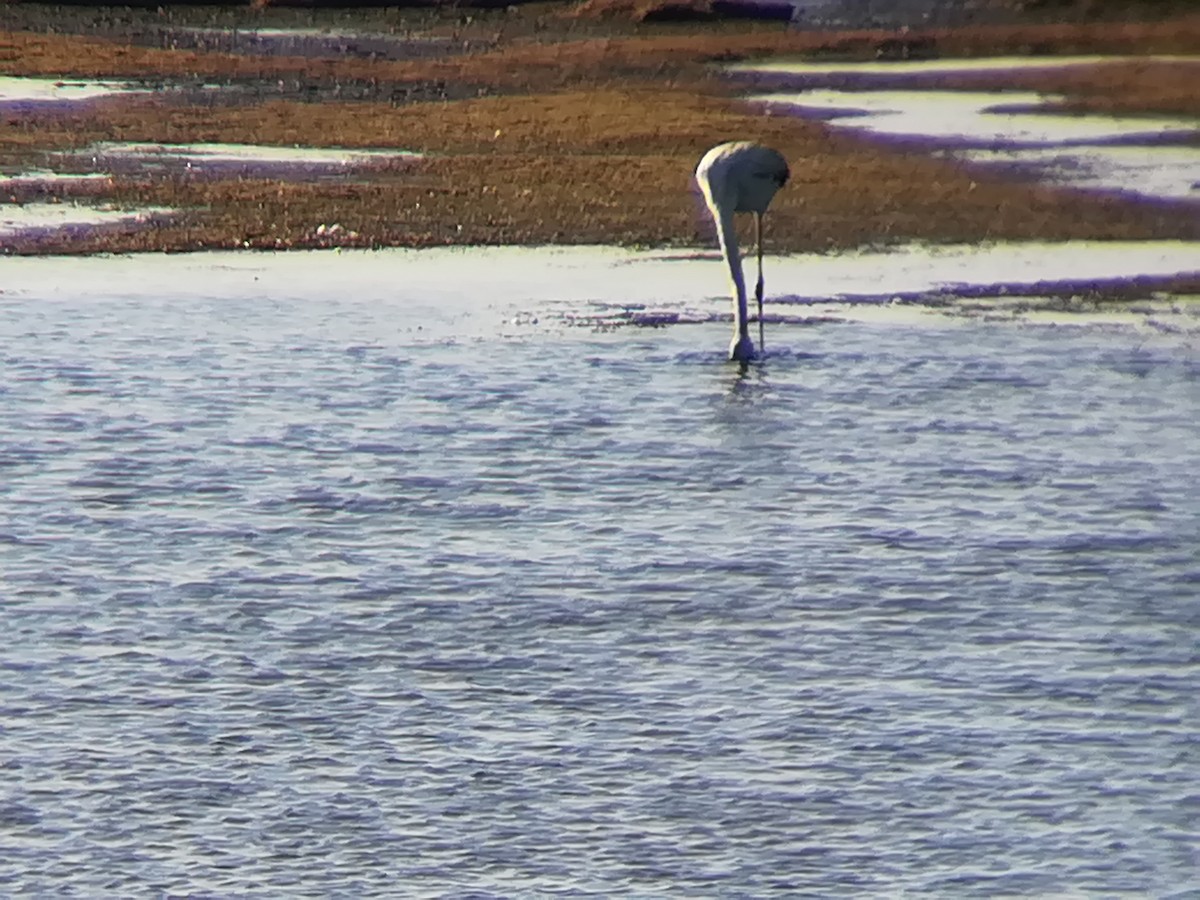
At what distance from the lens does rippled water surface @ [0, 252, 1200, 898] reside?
6004mm

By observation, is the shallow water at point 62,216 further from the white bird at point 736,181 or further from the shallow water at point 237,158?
the white bird at point 736,181

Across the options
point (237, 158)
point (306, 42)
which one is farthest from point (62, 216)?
point (306, 42)

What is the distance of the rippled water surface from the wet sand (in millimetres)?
4582

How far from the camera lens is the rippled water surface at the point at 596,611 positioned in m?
6.00

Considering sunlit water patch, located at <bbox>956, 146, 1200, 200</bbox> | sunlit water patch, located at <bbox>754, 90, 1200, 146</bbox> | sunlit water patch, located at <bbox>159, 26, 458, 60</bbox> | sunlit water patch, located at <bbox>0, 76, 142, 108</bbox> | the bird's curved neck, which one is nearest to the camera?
the bird's curved neck

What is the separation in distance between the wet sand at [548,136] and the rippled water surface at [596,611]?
458 cm

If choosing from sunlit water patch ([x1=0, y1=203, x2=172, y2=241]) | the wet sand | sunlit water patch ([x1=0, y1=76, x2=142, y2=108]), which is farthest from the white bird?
sunlit water patch ([x1=0, y1=76, x2=142, y2=108])

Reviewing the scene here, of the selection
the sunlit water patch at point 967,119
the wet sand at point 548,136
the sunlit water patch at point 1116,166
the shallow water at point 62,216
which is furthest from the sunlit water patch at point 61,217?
the sunlit water patch at point 967,119

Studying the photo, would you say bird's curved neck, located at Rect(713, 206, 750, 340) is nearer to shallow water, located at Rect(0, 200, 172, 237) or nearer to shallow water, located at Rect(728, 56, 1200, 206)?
shallow water, located at Rect(0, 200, 172, 237)

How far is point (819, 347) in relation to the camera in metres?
12.8

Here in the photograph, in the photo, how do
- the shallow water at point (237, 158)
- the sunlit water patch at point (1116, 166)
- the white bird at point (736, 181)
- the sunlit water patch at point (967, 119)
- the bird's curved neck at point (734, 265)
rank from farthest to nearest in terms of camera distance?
the sunlit water patch at point (967, 119) < the shallow water at point (237, 158) < the sunlit water patch at point (1116, 166) < the white bird at point (736, 181) < the bird's curved neck at point (734, 265)

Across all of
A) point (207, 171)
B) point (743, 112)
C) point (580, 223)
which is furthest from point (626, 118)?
point (580, 223)

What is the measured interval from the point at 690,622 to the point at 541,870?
7.15 ft

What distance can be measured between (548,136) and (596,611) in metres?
17.7
